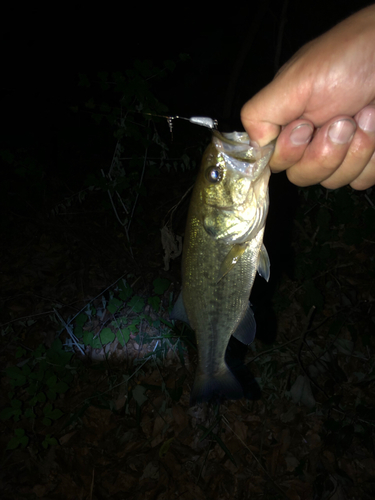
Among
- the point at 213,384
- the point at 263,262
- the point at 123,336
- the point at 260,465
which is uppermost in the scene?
the point at 263,262

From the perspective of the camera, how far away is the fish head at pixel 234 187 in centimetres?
167

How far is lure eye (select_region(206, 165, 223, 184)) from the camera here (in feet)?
5.68

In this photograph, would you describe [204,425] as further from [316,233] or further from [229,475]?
[316,233]

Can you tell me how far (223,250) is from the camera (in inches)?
Answer: 73.7

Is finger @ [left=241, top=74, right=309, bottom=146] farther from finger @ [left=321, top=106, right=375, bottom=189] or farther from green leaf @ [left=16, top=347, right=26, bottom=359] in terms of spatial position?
green leaf @ [left=16, top=347, right=26, bottom=359]

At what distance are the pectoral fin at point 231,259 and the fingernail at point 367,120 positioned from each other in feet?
3.29

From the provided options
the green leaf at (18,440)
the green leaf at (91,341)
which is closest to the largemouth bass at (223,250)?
the green leaf at (91,341)

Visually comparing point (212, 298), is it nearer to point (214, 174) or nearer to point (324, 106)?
point (214, 174)

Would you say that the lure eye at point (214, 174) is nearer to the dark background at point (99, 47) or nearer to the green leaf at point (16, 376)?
the green leaf at point (16, 376)

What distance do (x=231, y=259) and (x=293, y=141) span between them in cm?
80

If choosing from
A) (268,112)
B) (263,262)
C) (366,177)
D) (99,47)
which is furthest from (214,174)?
(99,47)

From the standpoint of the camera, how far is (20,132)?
546 centimetres

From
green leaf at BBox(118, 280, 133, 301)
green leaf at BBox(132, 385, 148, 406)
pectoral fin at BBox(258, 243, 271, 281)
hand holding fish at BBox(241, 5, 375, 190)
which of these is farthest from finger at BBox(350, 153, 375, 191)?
green leaf at BBox(132, 385, 148, 406)

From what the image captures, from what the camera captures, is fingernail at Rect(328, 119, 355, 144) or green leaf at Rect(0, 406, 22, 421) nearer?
fingernail at Rect(328, 119, 355, 144)
